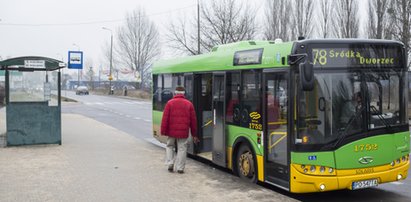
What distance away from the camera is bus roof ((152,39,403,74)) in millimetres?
7328

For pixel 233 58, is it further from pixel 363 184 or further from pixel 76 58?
pixel 76 58

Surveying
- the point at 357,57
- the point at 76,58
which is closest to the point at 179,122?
the point at 357,57

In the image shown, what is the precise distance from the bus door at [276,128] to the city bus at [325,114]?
0.01 meters

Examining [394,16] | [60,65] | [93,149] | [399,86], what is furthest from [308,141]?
[394,16]

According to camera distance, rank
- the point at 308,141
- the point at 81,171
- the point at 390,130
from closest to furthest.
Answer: the point at 308,141, the point at 390,130, the point at 81,171

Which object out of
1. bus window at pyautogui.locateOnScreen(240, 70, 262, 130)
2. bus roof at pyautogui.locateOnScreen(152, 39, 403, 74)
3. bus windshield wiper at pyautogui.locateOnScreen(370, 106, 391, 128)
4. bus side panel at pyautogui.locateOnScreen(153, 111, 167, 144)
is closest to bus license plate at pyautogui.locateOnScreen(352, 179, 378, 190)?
bus windshield wiper at pyautogui.locateOnScreen(370, 106, 391, 128)

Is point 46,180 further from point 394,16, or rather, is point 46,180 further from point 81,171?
point 394,16

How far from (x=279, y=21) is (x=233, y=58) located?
35218 millimetres

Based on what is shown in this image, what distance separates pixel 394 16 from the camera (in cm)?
2941

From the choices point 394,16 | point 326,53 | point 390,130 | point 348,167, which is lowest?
point 348,167

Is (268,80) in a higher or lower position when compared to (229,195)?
higher

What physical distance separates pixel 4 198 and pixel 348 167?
488cm

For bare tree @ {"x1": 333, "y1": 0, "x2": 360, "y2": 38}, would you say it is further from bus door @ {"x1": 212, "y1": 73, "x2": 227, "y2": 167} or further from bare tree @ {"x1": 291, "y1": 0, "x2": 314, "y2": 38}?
bus door @ {"x1": 212, "y1": 73, "x2": 227, "y2": 167}

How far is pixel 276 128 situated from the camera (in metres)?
7.57
